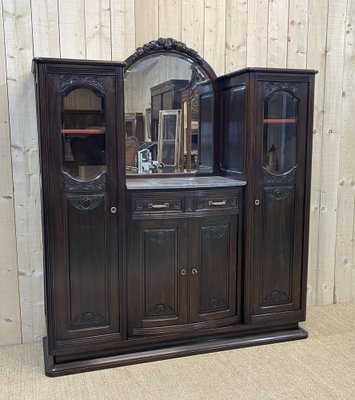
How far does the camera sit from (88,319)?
2684 mm

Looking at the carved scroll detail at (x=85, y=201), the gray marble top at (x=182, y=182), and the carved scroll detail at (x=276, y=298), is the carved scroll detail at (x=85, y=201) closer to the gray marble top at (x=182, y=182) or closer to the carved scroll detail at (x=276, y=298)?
the gray marble top at (x=182, y=182)

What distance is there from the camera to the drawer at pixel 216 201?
111 inches

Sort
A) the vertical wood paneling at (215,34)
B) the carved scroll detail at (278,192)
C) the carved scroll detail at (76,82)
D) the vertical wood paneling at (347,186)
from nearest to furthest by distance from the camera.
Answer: the carved scroll detail at (76,82) → the carved scroll detail at (278,192) → the vertical wood paneling at (215,34) → the vertical wood paneling at (347,186)

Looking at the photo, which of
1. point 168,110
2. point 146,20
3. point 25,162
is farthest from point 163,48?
point 25,162

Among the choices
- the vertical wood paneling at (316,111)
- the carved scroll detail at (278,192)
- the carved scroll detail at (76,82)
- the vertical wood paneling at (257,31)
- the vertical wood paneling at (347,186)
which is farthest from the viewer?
the vertical wood paneling at (347,186)

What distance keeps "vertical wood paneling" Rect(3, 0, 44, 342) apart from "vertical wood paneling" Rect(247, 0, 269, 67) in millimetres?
1499

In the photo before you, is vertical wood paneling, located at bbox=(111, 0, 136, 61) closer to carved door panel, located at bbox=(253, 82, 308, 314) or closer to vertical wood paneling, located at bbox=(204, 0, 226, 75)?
vertical wood paneling, located at bbox=(204, 0, 226, 75)

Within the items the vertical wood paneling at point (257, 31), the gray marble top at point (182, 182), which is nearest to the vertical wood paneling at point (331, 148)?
the vertical wood paneling at point (257, 31)

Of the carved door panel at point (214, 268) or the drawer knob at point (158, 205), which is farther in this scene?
the carved door panel at point (214, 268)

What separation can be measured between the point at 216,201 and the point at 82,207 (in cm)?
83

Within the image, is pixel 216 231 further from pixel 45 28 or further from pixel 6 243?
pixel 45 28

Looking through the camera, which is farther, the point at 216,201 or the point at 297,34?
the point at 297,34


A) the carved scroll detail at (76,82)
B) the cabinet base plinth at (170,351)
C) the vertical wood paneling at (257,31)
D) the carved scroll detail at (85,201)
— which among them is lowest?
the cabinet base plinth at (170,351)

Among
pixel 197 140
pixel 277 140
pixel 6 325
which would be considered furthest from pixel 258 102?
pixel 6 325
